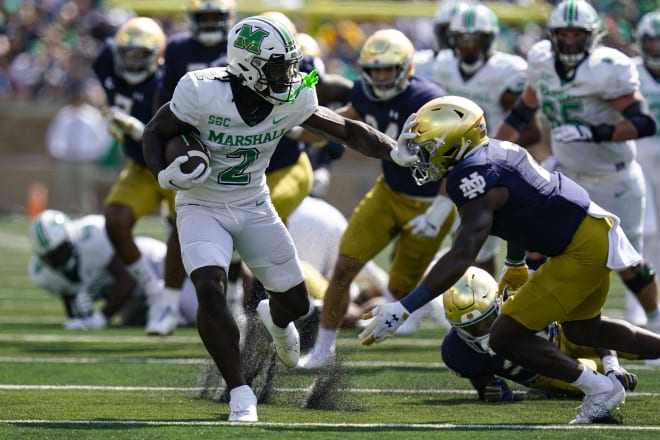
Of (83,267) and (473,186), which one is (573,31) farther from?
(83,267)

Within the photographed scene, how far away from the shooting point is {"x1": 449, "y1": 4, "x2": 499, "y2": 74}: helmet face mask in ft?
28.1

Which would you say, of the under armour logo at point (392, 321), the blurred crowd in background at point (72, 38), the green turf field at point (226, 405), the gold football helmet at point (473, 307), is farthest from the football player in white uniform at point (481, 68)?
the blurred crowd in background at point (72, 38)

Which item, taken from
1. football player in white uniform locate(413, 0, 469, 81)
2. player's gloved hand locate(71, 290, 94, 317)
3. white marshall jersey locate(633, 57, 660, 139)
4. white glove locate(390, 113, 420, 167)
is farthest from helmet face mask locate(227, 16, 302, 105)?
player's gloved hand locate(71, 290, 94, 317)

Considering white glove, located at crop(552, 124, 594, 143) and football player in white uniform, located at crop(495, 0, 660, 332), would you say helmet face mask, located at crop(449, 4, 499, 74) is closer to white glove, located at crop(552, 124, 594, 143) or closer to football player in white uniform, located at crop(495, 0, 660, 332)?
football player in white uniform, located at crop(495, 0, 660, 332)

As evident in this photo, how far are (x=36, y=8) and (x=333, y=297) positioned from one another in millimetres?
16593

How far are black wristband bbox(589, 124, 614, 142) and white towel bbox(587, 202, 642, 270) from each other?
1.78m

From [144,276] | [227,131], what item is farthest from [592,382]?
[144,276]

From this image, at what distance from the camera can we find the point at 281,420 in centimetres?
529

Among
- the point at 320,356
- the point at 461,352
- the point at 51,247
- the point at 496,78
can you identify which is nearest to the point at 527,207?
the point at 461,352

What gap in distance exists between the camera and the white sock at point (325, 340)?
7.26m

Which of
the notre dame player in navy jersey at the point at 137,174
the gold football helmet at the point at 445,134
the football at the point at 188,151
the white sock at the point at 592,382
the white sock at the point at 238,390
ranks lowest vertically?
the notre dame player in navy jersey at the point at 137,174

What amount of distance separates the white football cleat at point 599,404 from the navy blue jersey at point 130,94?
4.19m

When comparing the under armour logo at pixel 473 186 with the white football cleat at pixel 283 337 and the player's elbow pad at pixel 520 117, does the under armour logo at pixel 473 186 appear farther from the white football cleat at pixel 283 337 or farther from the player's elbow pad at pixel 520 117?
the player's elbow pad at pixel 520 117

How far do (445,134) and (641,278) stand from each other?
2.40 meters
